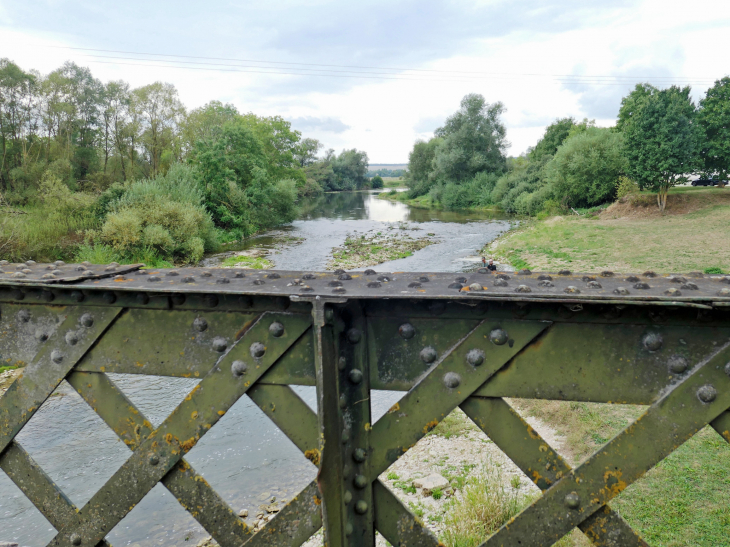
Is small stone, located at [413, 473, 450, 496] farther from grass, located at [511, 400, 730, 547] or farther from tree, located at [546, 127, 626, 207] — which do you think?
tree, located at [546, 127, 626, 207]

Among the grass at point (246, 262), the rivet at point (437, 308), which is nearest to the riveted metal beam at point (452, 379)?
the rivet at point (437, 308)

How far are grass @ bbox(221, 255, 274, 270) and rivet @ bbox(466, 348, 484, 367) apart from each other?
22.2 m

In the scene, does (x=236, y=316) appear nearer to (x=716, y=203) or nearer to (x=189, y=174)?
(x=189, y=174)

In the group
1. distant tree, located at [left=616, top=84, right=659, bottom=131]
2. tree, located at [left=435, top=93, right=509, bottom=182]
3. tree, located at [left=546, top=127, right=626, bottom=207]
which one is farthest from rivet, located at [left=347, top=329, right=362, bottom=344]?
tree, located at [left=435, top=93, right=509, bottom=182]

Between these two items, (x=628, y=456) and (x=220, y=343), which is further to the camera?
(x=220, y=343)

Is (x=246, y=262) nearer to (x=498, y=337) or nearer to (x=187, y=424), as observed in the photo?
(x=187, y=424)

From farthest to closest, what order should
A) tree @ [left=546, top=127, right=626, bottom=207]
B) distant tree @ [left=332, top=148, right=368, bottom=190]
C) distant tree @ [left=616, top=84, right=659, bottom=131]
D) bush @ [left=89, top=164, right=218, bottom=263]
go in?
distant tree @ [left=332, top=148, right=368, bottom=190], distant tree @ [left=616, top=84, right=659, bottom=131], tree @ [left=546, top=127, right=626, bottom=207], bush @ [left=89, top=164, right=218, bottom=263]

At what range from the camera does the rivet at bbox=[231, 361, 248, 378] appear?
68.9 inches

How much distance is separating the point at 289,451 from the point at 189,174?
29.1m

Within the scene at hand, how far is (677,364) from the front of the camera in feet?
5.13

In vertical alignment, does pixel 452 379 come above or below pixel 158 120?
below

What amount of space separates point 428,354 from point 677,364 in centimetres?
79

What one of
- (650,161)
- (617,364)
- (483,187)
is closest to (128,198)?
(617,364)

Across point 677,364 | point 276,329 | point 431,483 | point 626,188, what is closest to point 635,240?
point 626,188
